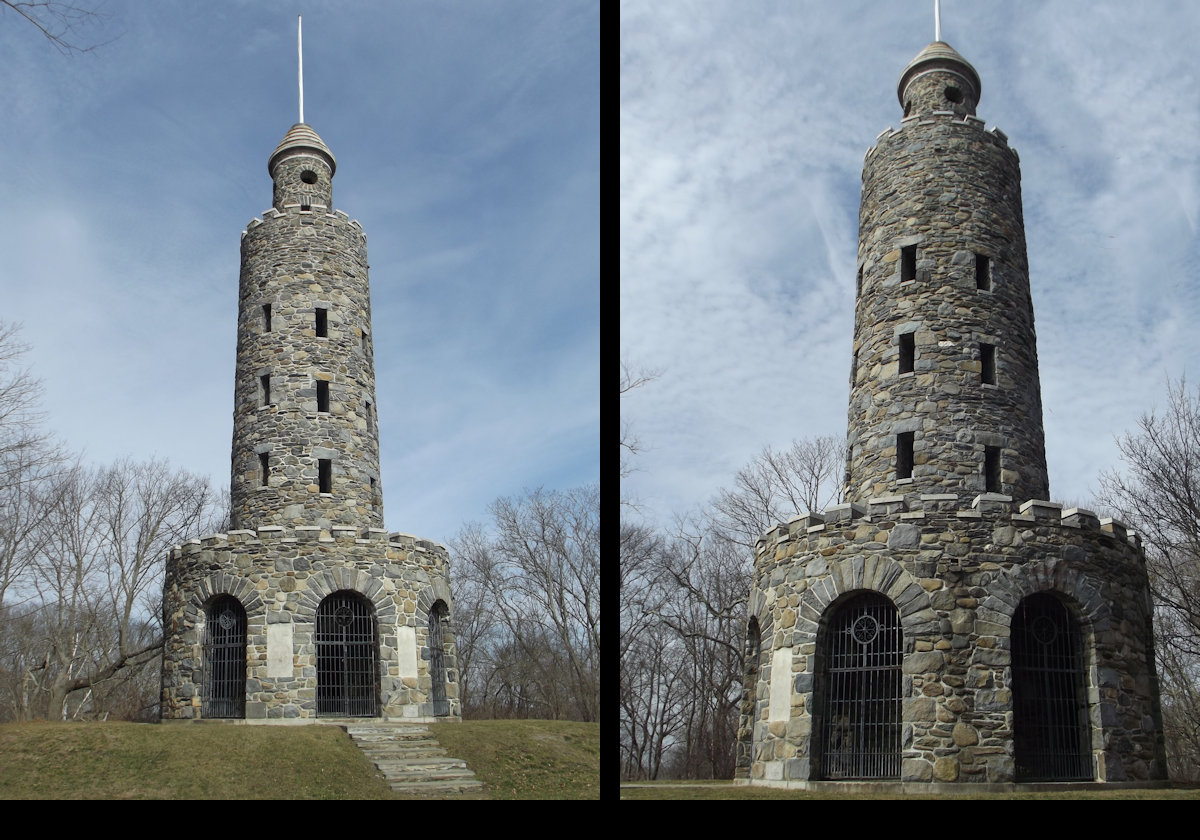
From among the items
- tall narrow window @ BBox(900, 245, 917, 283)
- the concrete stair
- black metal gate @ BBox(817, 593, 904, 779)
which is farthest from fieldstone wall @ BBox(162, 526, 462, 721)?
tall narrow window @ BBox(900, 245, 917, 283)

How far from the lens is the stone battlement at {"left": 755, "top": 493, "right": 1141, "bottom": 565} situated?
12.0 meters

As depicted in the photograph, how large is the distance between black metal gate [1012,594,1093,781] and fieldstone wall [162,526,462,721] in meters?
8.38

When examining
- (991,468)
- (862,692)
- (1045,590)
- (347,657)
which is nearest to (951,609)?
(1045,590)

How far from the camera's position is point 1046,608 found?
12164mm

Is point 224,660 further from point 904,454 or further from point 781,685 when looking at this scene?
point 904,454

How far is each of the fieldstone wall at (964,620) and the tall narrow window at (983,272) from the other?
3641 mm

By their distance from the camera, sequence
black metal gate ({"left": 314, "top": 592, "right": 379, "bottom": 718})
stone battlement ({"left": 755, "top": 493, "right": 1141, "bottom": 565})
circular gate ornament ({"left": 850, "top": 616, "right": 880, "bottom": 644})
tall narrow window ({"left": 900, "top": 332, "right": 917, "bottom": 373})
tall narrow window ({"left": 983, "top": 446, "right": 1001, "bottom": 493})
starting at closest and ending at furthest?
1. stone battlement ({"left": 755, "top": 493, "right": 1141, "bottom": 565})
2. circular gate ornament ({"left": 850, "top": 616, "right": 880, "bottom": 644})
3. tall narrow window ({"left": 983, "top": 446, "right": 1001, "bottom": 493})
4. tall narrow window ({"left": 900, "top": 332, "right": 917, "bottom": 373})
5. black metal gate ({"left": 314, "top": 592, "right": 379, "bottom": 718})

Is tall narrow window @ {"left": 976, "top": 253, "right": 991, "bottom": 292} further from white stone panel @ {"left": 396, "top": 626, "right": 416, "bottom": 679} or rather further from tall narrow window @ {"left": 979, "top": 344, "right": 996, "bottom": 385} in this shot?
white stone panel @ {"left": 396, "top": 626, "right": 416, "bottom": 679}

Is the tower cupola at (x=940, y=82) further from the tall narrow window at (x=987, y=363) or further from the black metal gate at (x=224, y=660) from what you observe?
the black metal gate at (x=224, y=660)

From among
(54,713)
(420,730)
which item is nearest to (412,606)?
(420,730)

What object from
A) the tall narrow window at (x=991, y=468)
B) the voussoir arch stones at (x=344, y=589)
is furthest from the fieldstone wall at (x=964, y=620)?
the voussoir arch stones at (x=344, y=589)

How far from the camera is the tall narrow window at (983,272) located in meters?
14.7

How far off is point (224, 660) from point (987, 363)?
36.6ft
